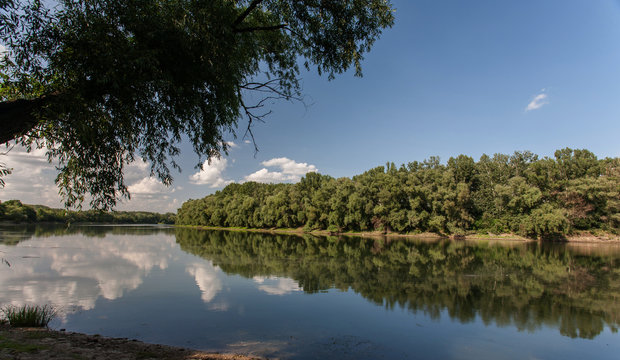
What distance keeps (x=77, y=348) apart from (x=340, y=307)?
9318 mm

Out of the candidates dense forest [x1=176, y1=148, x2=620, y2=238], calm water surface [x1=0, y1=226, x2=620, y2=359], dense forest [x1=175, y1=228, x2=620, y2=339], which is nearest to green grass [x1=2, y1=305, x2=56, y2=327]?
calm water surface [x1=0, y1=226, x2=620, y2=359]

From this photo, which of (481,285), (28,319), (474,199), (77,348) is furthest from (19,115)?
(474,199)

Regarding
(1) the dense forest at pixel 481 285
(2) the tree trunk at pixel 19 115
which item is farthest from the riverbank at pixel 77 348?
(1) the dense forest at pixel 481 285

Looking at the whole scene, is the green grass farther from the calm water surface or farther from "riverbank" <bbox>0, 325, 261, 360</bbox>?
"riverbank" <bbox>0, 325, 261, 360</bbox>

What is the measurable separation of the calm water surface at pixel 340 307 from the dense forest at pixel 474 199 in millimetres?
38806

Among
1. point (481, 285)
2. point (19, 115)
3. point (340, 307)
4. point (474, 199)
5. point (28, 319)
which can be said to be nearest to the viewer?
point (19, 115)

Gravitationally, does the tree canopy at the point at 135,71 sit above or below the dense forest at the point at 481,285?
above

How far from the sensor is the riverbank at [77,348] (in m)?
6.77

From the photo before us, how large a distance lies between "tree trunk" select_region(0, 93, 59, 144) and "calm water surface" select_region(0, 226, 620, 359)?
22.8 ft

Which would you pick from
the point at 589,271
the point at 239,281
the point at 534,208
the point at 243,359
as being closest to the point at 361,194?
the point at 534,208

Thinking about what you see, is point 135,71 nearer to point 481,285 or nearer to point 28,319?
point 28,319

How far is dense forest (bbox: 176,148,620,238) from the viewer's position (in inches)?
2183

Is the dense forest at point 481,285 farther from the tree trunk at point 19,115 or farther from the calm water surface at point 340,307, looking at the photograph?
the tree trunk at point 19,115

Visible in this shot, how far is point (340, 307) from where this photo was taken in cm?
1324
